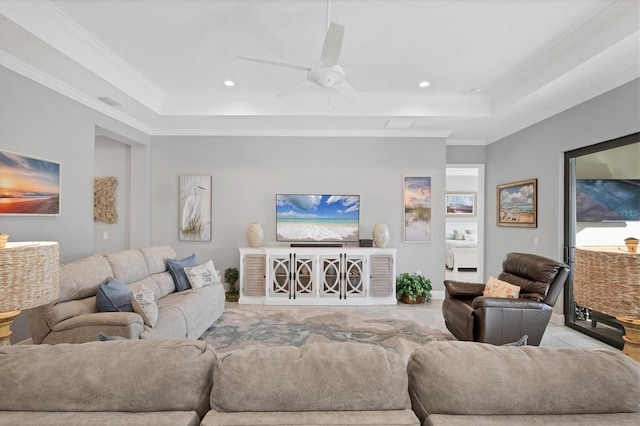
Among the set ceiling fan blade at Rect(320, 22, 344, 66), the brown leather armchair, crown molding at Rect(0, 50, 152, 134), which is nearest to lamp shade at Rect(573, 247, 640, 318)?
the brown leather armchair

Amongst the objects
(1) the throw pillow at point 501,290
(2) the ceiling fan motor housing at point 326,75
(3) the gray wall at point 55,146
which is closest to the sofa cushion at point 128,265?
(3) the gray wall at point 55,146

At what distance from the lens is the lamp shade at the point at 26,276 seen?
4.67ft

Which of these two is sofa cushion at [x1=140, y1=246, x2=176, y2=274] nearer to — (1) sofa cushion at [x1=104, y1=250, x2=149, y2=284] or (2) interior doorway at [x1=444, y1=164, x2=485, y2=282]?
(1) sofa cushion at [x1=104, y1=250, x2=149, y2=284]

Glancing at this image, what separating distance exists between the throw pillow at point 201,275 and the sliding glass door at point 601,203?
404 centimetres

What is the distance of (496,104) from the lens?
4.31 meters

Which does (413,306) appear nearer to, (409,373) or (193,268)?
(193,268)

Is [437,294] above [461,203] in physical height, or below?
below

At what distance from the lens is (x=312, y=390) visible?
0.95 metres

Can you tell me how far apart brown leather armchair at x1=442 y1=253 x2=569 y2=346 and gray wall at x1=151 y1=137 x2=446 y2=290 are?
2146 mm

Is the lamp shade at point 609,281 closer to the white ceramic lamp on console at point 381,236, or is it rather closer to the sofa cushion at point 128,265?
the white ceramic lamp on console at point 381,236

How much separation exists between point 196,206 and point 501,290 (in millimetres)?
4464

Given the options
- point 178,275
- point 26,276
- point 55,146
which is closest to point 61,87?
point 55,146

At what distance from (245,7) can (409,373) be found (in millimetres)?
2817

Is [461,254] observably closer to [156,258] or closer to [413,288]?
[413,288]
